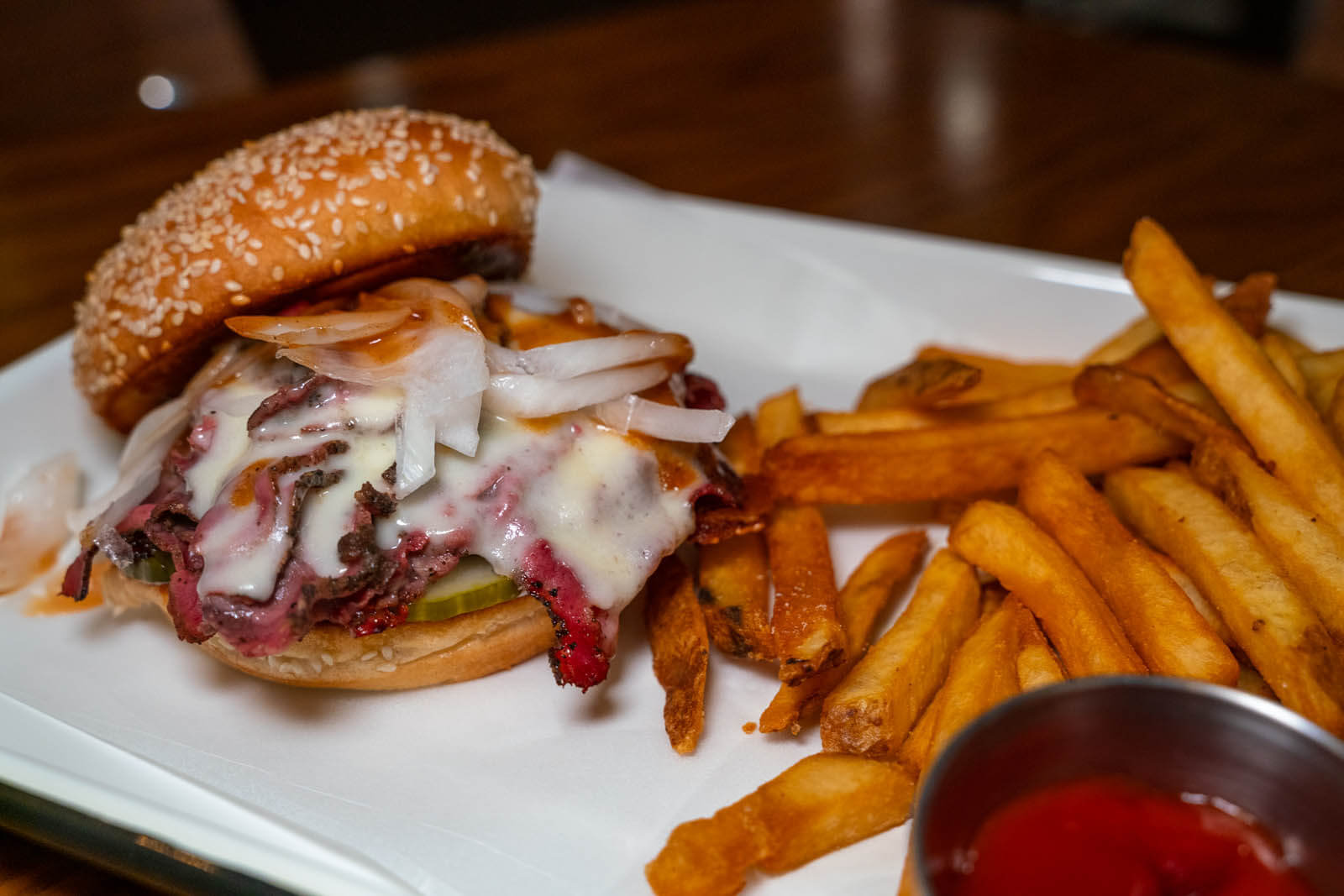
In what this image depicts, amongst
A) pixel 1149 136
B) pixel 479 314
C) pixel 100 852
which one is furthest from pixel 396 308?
pixel 1149 136

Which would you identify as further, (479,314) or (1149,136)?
(1149,136)

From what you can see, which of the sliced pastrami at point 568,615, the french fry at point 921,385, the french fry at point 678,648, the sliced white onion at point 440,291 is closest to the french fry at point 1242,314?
the french fry at point 921,385

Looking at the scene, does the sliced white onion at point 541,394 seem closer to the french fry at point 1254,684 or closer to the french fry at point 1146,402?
the french fry at point 1146,402

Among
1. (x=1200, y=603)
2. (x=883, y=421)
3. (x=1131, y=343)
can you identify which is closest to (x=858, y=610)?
(x=883, y=421)

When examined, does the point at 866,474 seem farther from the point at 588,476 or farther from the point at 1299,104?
the point at 1299,104

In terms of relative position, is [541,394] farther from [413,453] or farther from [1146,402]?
[1146,402]

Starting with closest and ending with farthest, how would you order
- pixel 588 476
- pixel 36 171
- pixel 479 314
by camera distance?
pixel 588 476 < pixel 479 314 < pixel 36 171
